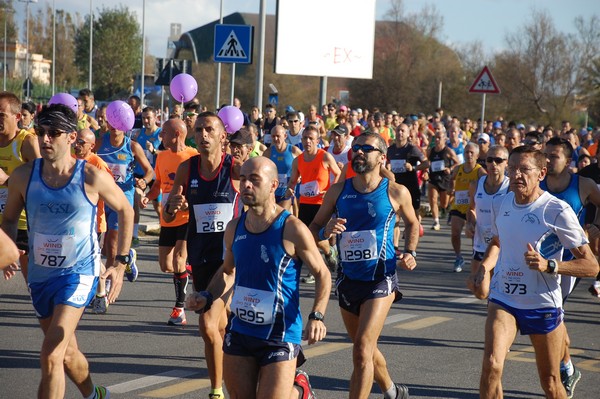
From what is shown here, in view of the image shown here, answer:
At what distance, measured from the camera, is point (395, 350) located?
325 inches

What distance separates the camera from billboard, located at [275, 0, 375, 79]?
23891mm

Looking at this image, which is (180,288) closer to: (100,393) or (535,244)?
(100,393)

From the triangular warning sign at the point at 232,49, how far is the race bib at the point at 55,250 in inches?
412

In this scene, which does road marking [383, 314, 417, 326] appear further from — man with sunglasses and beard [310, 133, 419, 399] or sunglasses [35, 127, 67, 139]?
sunglasses [35, 127, 67, 139]

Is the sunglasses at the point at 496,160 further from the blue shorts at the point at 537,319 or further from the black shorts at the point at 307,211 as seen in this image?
the black shorts at the point at 307,211

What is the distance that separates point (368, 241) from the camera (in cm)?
646

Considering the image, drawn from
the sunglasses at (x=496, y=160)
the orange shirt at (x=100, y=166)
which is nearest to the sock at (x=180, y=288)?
the orange shirt at (x=100, y=166)

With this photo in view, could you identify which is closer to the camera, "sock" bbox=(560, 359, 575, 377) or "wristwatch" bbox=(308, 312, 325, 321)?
"wristwatch" bbox=(308, 312, 325, 321)

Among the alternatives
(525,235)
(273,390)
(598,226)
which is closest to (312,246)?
(273,390)

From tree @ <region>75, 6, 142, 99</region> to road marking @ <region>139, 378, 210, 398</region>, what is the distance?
214 feet

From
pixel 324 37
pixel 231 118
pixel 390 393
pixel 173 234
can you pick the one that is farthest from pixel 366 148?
pixel 324 37

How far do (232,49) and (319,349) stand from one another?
8662 mm

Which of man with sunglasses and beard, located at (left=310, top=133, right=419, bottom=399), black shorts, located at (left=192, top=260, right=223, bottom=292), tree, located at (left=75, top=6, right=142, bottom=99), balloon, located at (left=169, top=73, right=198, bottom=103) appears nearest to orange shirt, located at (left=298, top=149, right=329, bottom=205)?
balloon, located at (left=169, top=73, right=198, bottom=103)

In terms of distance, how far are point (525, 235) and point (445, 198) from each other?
14369mm
